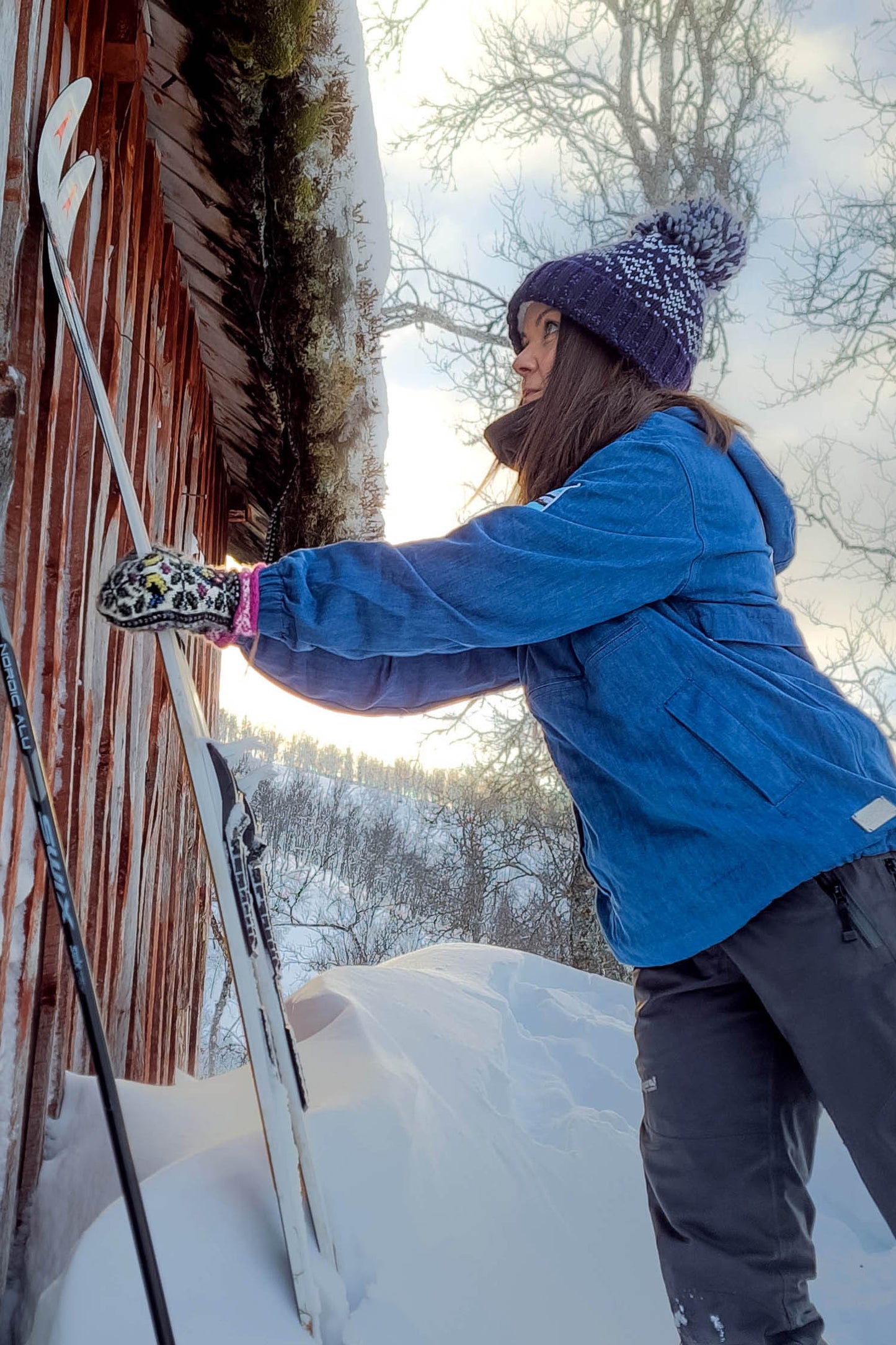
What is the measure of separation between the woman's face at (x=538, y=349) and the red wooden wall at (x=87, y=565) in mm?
767

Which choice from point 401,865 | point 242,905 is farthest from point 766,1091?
point 401,865

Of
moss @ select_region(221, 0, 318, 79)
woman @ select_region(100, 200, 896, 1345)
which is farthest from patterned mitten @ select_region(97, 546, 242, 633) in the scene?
moss @ select_region(221, 0, 318, 79)

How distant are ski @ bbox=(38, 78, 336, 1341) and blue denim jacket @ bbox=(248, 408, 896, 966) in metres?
0.20

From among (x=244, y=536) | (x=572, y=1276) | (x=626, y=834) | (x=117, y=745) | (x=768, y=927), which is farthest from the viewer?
(x=244, y=536)

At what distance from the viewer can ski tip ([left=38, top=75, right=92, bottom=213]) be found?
1.37 metres

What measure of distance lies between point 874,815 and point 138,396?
→ 5.65 ft

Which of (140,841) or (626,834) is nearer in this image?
(626,834)

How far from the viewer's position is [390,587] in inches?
56.0

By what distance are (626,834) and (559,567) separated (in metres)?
0.40

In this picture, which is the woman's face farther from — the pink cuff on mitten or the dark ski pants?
the dark ski pants

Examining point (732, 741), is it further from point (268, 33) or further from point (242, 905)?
point (268, 33)

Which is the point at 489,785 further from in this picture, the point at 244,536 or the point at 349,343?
the point at 349,343

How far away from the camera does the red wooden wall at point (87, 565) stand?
1.37 meters

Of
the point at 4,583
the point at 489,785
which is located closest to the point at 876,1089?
the point at 4,583
